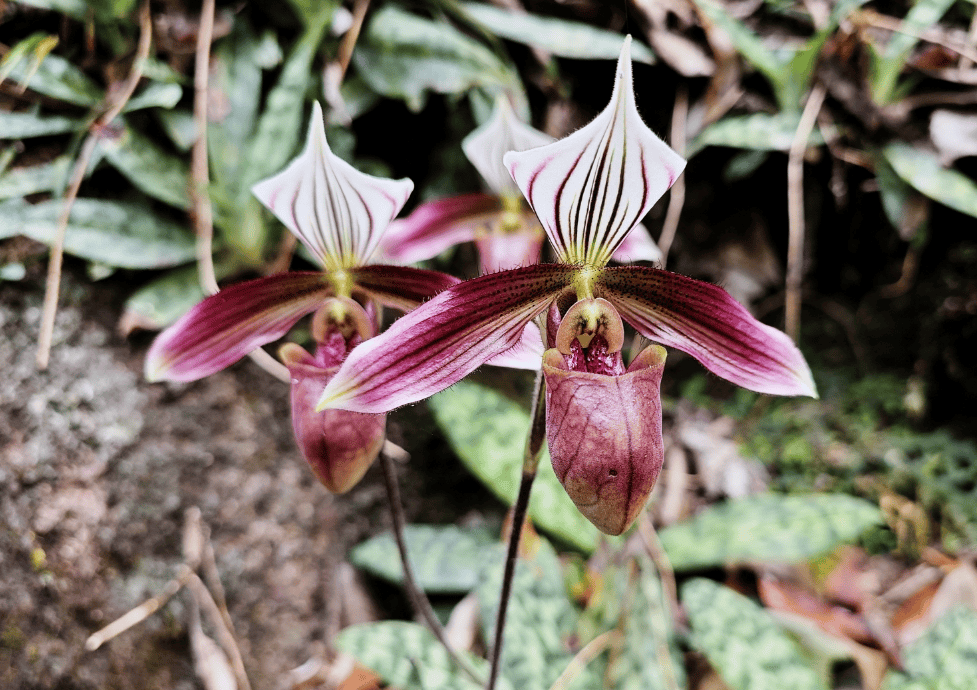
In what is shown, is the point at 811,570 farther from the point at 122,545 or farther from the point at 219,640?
the point at 122,545

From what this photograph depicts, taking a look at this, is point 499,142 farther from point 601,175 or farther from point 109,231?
point 109,231

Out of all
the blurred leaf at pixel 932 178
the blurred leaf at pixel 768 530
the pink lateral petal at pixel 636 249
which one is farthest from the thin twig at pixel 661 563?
the blurred leaf at pixel 932 178

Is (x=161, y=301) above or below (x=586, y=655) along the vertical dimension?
above

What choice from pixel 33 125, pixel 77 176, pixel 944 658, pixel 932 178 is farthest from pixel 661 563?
pixel 33 125

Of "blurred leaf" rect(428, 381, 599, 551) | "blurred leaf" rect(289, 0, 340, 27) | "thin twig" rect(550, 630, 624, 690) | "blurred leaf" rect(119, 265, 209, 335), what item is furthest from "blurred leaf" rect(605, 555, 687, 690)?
"blurred leaf" rect(289, 0, 340, 27)

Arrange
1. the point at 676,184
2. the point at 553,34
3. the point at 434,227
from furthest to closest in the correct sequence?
A: the point at 676,184 < the point at 553,34 < the point at 434,227
